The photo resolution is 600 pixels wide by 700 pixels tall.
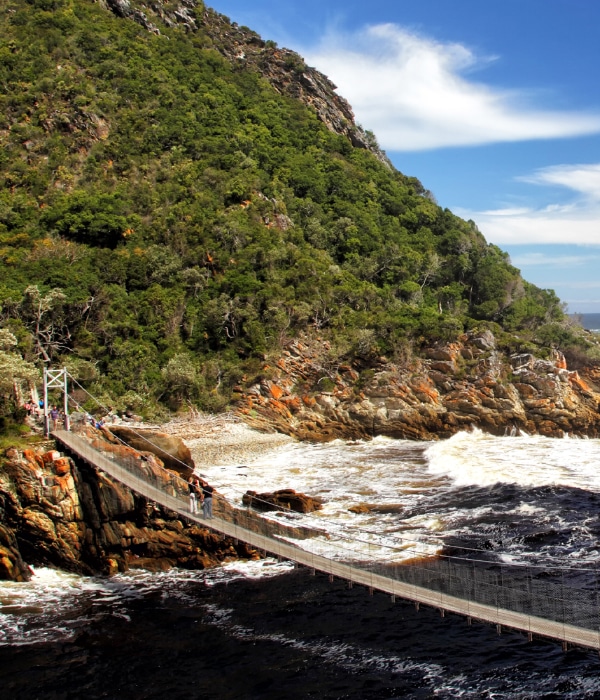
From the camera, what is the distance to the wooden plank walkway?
1459 cm

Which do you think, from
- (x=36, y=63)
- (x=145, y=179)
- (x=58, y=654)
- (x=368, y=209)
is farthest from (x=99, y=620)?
(x=36, y=63)

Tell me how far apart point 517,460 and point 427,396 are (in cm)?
1141

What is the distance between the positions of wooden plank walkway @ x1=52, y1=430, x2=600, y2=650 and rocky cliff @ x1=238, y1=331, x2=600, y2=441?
21019mm

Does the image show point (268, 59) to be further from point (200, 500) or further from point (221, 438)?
point (200, 500)

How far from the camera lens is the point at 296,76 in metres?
92.0

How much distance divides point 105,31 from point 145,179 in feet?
90.8

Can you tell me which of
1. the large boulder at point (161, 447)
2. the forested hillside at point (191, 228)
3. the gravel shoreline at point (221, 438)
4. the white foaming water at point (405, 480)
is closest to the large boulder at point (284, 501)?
the white foaming water at point (405, 480)

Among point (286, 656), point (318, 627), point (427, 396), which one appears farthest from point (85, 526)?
point (427, 396)

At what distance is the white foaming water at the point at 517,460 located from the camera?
31.2 meters

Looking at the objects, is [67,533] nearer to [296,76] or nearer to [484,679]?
[484,679]

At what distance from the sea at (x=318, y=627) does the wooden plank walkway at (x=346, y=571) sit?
0.92 metres

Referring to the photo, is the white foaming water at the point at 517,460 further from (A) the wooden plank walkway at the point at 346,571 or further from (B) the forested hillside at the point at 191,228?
→ (A) the wooden plank walkway at the point at 346,571

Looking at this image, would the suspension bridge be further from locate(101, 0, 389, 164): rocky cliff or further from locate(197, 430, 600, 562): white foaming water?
locate(101, 0, 389, 164): rocky cliff

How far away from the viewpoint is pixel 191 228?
190 ft
